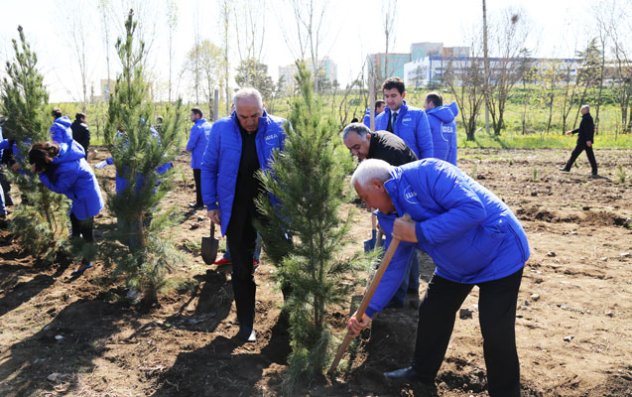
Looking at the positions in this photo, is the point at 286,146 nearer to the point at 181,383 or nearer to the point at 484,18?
the point at 181,383

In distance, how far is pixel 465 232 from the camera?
260cm

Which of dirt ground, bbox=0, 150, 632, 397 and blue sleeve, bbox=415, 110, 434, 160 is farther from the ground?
blue sleeve, bbox=415, 110, 434, 160

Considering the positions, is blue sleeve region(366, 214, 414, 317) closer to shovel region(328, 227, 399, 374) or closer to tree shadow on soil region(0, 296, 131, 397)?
shovel region(328, 227, 399, 374)

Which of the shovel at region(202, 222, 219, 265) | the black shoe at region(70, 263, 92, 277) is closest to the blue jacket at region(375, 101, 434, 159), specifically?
the shovel at region(202, 222, 219, 265)

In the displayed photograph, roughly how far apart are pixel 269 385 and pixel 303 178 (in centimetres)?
141

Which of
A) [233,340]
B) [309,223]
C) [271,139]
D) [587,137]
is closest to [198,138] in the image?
[271,139]

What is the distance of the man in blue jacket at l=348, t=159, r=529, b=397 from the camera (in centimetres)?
251

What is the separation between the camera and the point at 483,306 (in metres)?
2.78

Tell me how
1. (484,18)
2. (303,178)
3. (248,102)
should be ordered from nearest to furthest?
1. (303,178)
2. (248,102)
3. (484,18)

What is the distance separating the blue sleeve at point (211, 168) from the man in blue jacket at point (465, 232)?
160 cm

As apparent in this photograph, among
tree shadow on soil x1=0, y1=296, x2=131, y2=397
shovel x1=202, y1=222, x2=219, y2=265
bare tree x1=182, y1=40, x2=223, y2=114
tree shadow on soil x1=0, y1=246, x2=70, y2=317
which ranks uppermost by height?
bare tree x1=182, y1=40, x2=223, y2=114

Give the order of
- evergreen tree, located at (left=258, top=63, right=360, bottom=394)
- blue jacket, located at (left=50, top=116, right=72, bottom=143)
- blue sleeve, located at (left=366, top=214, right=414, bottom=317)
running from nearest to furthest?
1. blue sleeve, located at (left=366, top=214, right=414, bottom=317)
2. evergreen tree, located at (left=258, top=63, right=360, bottom=394)
3. blue jacket, located at (left=50, top=116, right=72, bottom=143)

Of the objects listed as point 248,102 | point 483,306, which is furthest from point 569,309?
point 248,102

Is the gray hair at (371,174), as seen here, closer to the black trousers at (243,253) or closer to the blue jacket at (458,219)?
the blue jacket at (458,219)
